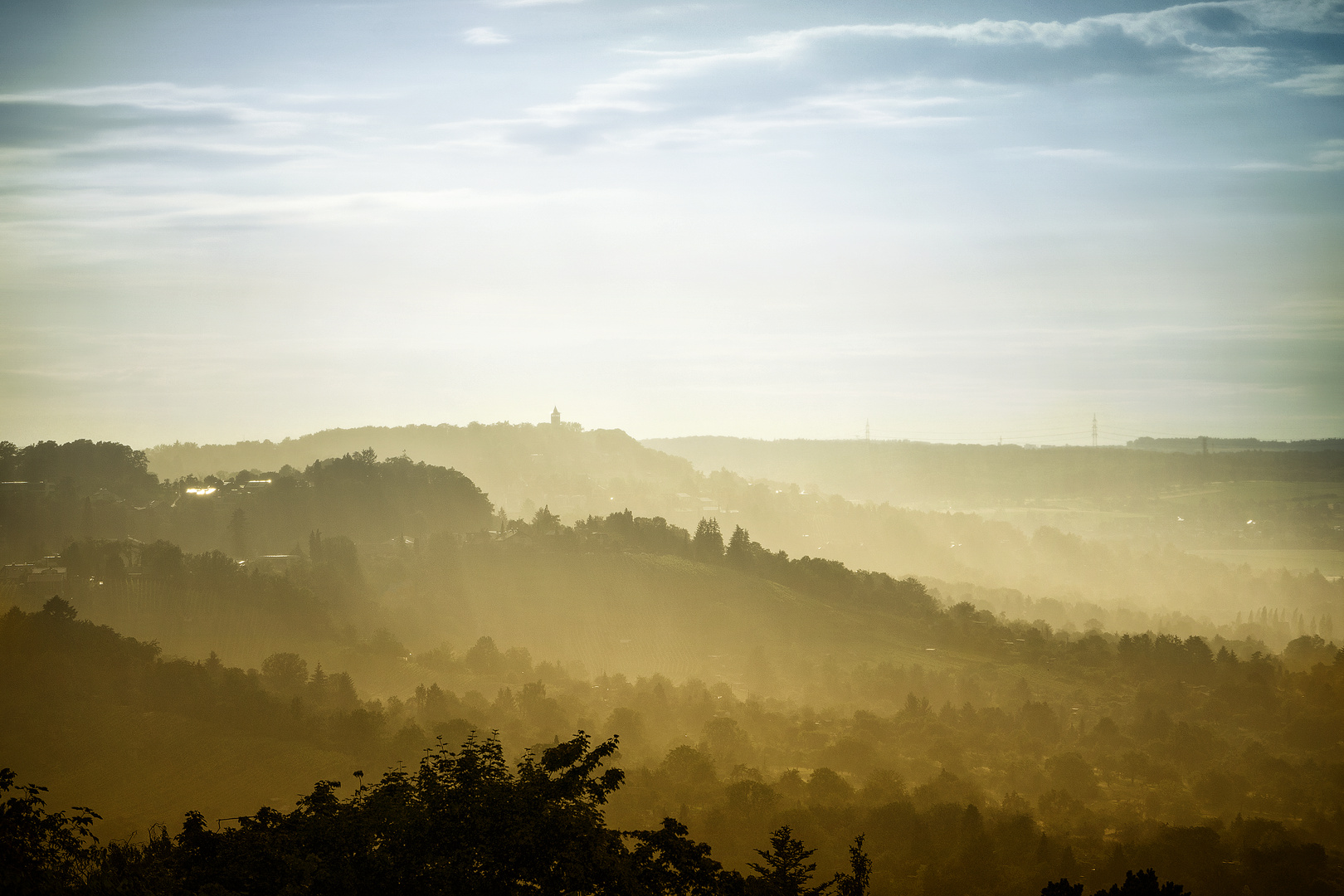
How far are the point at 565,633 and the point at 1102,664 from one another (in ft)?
218

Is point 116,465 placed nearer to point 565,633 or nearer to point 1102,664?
point 565,633

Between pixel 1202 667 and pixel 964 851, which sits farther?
pixel 1202 667

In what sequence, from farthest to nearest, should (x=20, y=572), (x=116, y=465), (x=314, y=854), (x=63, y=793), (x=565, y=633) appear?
(x=116, y=465)
(x=565, y=633)
(x=20, y=572)
(x=63, y=793)
(x=314, y=854)

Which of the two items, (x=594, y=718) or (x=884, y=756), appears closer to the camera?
(x=884, y=756)

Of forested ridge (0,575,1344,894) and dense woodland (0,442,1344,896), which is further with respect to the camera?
forested ridge (0,575,1344,894)

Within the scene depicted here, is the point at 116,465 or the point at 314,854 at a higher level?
the point at 116,465

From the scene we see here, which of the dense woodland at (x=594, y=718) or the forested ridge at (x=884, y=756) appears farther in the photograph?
the forested ridge at (x=884, y=756)

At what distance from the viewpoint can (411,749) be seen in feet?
266

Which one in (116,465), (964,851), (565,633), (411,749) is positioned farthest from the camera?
(116,465)

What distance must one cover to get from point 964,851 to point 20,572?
108308 millimetres

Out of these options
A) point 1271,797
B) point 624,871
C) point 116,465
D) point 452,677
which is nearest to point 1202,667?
point 1271,797

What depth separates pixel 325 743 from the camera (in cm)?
8269

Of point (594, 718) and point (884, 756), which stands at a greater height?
point (594, 718)

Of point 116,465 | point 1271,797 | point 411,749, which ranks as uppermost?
point 116,465
